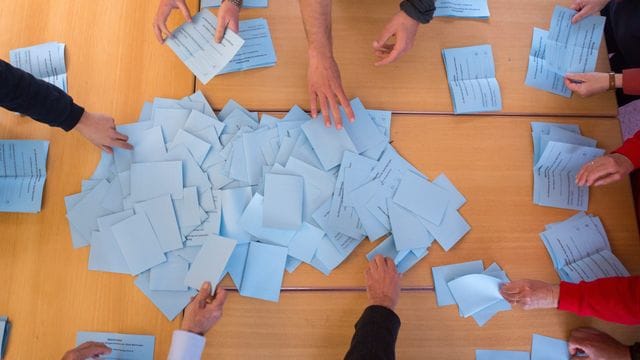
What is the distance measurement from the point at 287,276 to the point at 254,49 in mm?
648

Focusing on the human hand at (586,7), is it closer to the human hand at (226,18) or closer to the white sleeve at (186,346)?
the human hand at (226,18)

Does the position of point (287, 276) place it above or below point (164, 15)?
below

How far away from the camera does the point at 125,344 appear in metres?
1.03

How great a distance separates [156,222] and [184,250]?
0.10 metres

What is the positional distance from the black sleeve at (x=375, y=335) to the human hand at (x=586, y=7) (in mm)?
1032

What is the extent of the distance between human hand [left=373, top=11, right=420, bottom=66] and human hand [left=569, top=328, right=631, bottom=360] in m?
0.84

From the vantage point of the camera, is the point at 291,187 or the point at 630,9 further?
the point at 630,9

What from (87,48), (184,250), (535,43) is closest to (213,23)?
(87,48)

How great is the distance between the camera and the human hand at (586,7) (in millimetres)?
1268

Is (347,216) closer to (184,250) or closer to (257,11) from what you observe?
(184,250)

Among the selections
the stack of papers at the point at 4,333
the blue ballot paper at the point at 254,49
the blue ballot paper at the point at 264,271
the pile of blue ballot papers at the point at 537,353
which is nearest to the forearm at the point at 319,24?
the blue ballot paper at the point at 254,49

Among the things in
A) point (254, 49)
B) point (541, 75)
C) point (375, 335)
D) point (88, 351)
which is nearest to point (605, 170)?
point (541, 75)

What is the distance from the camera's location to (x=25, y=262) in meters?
1.08

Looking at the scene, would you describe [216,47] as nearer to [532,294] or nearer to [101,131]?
[101,131]
